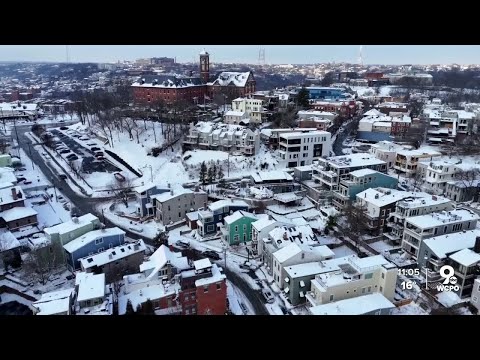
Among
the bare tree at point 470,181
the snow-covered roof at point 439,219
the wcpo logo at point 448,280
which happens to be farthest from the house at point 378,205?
the wcpo logo at point 448,280

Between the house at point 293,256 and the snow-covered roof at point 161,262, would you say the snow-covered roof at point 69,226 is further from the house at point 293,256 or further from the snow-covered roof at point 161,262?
the house at point 293,256

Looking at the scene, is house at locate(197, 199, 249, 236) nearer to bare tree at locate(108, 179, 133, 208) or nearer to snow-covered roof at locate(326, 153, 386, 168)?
bare tree at locate(108, 179, 133, 208)

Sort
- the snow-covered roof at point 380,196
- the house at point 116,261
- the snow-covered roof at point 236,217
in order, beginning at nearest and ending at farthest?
the house at point 116,261
the snow-covered roof at point 236,217
the snow-covered roof at point 380,196

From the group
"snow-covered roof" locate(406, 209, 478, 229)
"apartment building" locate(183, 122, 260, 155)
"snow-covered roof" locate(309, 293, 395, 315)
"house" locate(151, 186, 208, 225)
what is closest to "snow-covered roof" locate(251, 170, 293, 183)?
"house" locate(151, 186, 208, 225)

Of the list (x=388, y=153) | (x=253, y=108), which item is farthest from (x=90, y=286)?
(x=253, y=108)
